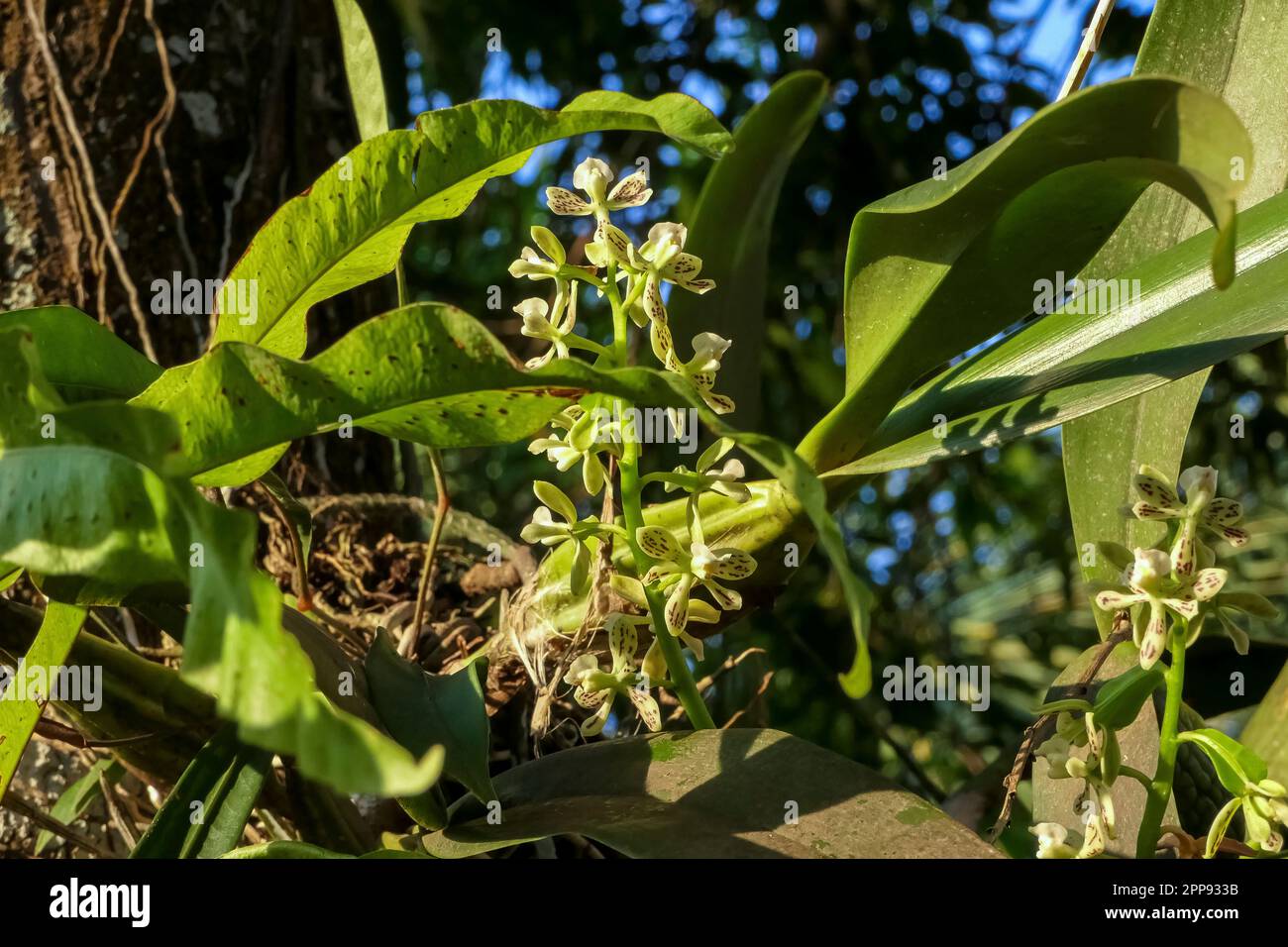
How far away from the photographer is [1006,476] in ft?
7.52

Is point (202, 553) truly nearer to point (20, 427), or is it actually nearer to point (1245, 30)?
point (20, 427)

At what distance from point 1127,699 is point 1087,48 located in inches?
13.8

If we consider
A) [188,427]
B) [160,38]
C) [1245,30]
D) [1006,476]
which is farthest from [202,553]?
[1006,476]

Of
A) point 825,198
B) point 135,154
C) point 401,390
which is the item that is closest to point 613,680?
point 401,390

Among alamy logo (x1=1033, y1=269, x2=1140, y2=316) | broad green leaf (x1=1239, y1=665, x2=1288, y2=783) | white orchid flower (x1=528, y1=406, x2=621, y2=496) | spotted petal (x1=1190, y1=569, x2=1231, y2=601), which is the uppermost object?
alamy logo (x1=1033, y1=269, x2=1140, y2=316)

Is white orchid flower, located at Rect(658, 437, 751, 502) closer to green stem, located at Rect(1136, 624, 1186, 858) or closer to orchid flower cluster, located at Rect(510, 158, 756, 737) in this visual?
orchid flower cluster, located at Rect(510, 158, 756, 737)

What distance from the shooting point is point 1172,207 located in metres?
0.69

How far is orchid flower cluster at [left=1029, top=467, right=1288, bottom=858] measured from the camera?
0.48 m

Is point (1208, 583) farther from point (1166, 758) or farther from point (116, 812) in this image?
point (116, 812)

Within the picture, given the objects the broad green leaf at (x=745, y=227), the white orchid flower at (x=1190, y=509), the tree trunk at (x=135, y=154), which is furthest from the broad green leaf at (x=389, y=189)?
the tree trunk at (x=135, y=154)

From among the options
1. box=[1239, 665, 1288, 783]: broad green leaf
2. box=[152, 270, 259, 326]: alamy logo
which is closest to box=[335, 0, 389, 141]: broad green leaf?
box=[152, 270, 259, 326]: alamy logo
